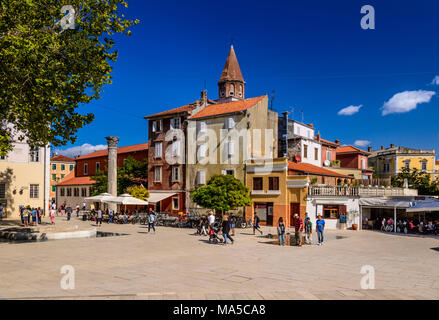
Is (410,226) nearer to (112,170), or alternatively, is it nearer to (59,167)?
(112,170)

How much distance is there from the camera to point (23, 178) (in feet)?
125

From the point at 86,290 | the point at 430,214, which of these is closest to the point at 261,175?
the point at 430,214

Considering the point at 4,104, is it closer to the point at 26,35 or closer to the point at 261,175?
the point at 26,35

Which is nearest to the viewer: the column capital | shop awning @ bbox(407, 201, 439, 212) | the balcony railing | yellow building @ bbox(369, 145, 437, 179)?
shop awning @ bbox(407, 201, 439, 212)

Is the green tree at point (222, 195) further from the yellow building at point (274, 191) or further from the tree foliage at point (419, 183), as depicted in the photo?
the tree foliage at point (419, 183)

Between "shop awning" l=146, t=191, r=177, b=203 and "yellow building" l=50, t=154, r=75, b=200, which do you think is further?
"yellow building" l=50, t=154, r=75, b=200

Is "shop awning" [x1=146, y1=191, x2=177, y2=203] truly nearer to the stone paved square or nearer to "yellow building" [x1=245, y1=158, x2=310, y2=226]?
"yellow building" [x1=245, y1=158, x2=310, y2=226]

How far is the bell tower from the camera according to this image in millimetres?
60287

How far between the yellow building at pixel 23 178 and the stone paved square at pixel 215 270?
65.1ft

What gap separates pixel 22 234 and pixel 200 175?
20.4 meters

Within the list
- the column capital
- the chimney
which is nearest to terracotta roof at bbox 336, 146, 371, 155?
the chimney

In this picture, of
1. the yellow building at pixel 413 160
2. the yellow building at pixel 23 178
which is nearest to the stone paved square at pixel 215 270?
the yellow building at pixel 23 178

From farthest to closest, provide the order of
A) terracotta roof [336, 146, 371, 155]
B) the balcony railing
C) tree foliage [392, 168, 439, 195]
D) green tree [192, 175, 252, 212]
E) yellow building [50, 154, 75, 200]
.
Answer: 1. yellow building [50, 154, 75, 200]
2. terracotta roof [336, 146, 371, 155]
3. tree foliage [392, 168, 439, 195]
4. the balcony railing
5. green tree [192, 175, 252, 212]
